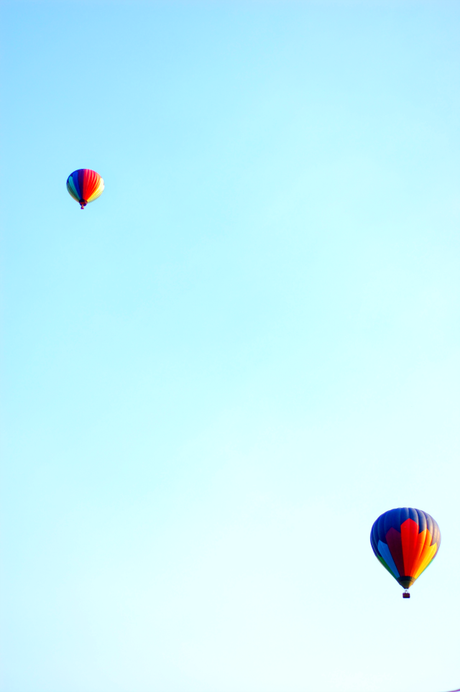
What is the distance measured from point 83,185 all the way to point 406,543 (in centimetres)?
2934

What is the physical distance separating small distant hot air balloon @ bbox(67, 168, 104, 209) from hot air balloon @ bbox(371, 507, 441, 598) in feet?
89.1

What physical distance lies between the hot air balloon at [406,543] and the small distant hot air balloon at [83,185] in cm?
2716

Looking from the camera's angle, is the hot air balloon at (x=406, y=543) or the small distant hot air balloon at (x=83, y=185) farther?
the small distant hot air balloon at (x=83, y=185)

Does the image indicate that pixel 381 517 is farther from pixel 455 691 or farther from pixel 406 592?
pixel 455 691

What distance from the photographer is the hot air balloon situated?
129ft

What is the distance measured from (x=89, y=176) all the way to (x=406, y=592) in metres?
31.5

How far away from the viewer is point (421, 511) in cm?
4081

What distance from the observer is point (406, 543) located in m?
39.3

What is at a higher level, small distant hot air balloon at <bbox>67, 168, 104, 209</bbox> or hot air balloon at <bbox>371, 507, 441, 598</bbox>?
small distant hot air balloon at <bbox>67, 168, 104, 209</bbox>

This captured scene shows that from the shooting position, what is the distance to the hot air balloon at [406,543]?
39312 millimetres

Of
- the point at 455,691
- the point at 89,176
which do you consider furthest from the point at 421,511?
the point at 89,176

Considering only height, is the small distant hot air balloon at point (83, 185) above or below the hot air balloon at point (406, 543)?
above

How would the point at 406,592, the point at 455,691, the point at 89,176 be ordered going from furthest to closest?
the point at 89,176 → the point at 406,592 → the point at 455,691

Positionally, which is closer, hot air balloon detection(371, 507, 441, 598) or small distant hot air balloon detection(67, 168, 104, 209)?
hot air balloon detection(371, 507, 441, 598)
